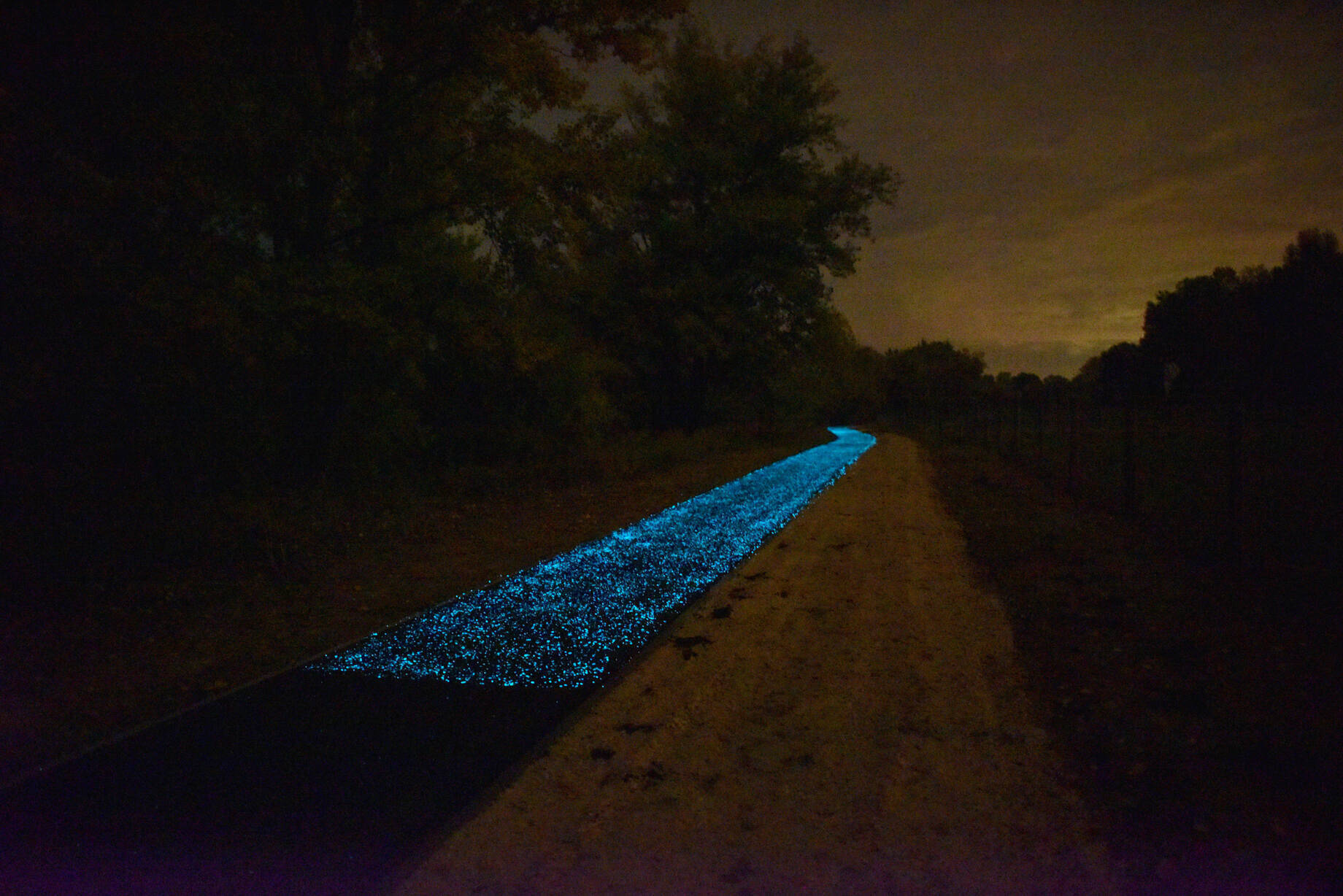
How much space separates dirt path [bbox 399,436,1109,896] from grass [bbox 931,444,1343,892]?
250mm

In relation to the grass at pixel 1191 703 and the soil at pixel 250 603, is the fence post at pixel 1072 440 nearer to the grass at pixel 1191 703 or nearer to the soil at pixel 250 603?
the grass at pixel 1191 703

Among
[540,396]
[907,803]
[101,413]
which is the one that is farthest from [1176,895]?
[540,396]

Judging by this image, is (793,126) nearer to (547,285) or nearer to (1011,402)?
(1011,402)

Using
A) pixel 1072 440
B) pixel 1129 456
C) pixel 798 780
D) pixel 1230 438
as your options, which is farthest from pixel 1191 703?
pixel 1072 440

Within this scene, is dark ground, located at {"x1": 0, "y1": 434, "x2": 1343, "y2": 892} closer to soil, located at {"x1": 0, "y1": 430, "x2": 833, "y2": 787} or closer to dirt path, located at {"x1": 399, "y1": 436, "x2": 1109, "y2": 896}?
soil, located at {"x1": 0, "y1": 430, "x2": 833, "y2": 787}

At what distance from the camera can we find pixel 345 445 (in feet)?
50.5

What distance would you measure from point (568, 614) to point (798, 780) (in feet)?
11.9

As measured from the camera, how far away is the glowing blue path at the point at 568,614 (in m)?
5.75

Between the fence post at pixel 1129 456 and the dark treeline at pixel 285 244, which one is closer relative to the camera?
the dark treeline at pixel 285 244

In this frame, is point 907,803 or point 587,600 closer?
point 907,803

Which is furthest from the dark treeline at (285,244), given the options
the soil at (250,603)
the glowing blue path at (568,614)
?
the glowing blue path at (568,614)

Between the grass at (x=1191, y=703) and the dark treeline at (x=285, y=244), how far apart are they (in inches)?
326

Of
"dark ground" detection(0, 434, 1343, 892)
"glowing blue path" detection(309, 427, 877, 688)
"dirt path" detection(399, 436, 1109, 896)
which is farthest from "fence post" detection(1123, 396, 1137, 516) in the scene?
"dirt path" detection(399, 436, 1109, 896)

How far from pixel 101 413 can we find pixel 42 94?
289cm
